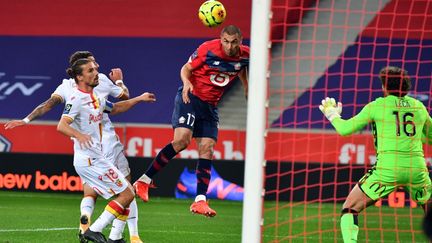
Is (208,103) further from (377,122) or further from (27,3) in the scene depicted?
(27,3)

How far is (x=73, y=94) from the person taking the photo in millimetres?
8578

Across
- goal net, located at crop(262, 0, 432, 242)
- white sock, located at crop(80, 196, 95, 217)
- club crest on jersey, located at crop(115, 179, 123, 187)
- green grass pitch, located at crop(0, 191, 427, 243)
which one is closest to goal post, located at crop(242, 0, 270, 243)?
club crest on jersey, located at crop(115, 179, 123, 187)

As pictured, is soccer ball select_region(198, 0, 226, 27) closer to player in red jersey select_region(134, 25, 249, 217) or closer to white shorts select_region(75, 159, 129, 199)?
player in red jersey select_region(134, 25, 249, 217)

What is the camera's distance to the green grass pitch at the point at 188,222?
10.8m

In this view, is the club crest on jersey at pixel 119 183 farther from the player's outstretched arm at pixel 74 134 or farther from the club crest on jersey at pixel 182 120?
the club crest on jersey at pixel 182 120

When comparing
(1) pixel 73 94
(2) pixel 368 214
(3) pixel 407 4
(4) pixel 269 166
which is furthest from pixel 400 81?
(3) pixel 407 4

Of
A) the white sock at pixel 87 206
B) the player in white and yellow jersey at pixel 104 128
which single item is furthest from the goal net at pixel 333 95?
the white sock at pixel 87 206

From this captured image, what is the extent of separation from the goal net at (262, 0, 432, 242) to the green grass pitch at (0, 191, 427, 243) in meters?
0.10

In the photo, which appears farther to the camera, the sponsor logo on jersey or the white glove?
the sponsor logo on jersey

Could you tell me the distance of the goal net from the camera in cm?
1479

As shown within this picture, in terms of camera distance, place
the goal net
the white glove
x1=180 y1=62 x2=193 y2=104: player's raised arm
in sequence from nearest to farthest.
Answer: the white glove → x1=180 y1=62 x2=193 y2=104: player's raised arm → the goal net

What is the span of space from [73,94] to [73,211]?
5.27m

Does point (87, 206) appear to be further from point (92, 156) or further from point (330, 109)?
point (330, 109)

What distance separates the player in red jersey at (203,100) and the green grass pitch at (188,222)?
→ 83cm
